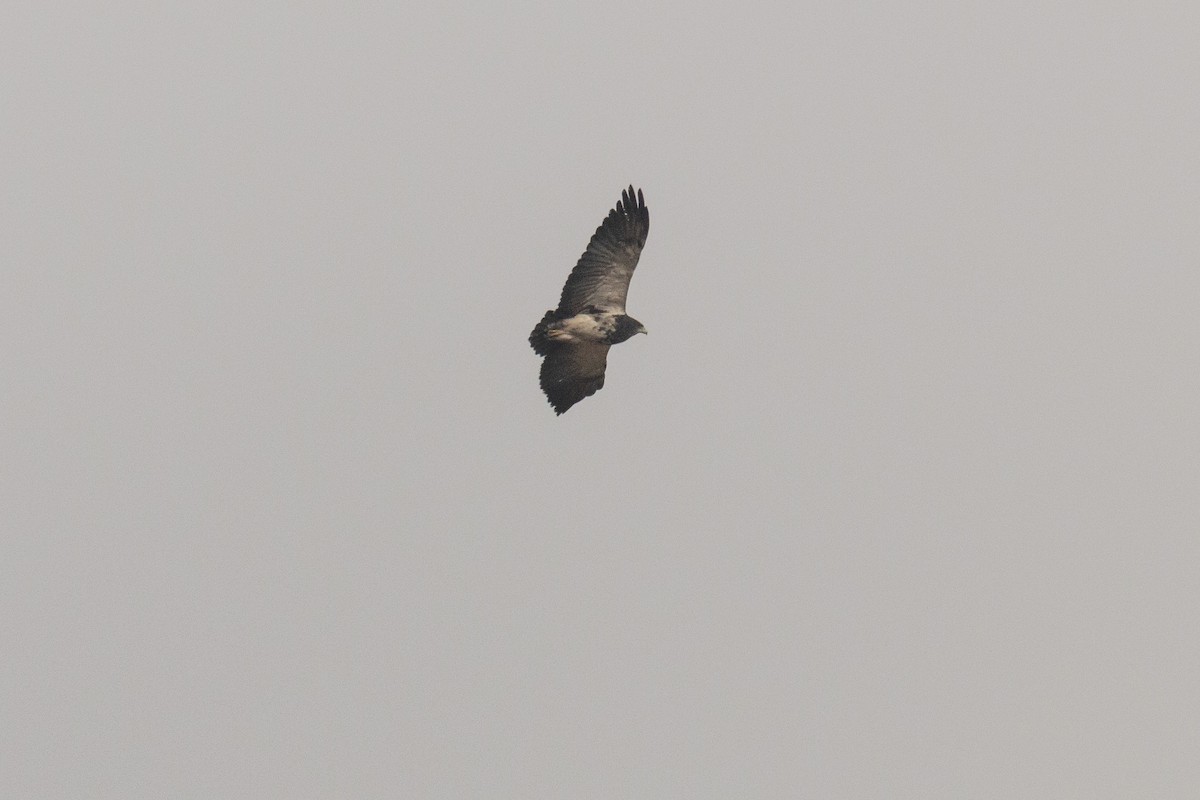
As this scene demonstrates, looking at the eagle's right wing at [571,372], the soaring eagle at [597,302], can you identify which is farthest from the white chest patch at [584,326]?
the eagle's right wing at [571,372]

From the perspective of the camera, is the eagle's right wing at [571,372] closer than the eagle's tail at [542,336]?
No

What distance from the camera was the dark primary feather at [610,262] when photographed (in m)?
31.5

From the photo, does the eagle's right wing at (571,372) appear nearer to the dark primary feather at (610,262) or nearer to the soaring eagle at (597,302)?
the soaring eagle at (597,302)

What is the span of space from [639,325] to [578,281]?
1405mm

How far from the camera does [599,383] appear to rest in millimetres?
33188

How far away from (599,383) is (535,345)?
1.70 metres

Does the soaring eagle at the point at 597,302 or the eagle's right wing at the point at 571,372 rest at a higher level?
the soaring eagle at the point at 597,302

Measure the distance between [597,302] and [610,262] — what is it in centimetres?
81

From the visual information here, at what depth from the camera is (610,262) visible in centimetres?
3181

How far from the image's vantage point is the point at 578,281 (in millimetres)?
31938

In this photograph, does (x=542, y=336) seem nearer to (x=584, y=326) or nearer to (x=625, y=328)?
(x=584, y=326)

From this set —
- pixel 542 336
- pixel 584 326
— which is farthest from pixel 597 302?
pixel 542 336

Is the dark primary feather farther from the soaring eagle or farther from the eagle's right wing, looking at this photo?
the eagle's right wing

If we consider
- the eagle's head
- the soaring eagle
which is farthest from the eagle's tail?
the eagle's head
